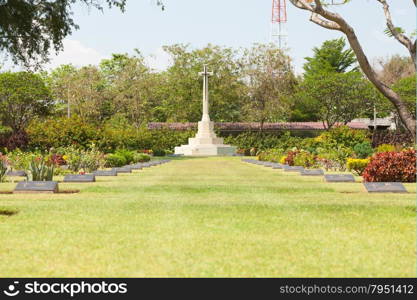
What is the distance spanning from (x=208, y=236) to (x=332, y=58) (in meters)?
83.1

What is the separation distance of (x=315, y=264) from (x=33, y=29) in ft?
68.8

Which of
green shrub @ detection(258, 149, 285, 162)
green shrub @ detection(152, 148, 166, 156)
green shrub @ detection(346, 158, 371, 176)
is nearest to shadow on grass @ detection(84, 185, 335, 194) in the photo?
green shrub @ detection(346, 158, 371, 176)

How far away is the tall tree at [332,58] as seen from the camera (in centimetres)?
8769

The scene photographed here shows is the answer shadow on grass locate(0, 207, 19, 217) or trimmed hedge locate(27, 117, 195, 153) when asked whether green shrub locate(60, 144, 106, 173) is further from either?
shadow on grass locate(0, 207, 19, 217)

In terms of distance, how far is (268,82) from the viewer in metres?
73.1

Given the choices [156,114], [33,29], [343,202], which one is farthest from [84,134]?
[156,114]

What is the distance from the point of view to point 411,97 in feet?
227

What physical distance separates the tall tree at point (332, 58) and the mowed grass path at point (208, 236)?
7520 cm

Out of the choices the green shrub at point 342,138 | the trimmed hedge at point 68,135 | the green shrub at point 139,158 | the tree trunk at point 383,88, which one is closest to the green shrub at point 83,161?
the trimmed hedge at point 68,135

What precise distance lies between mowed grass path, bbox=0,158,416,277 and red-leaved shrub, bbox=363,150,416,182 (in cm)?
497

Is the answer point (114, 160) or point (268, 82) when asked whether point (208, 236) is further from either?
point (268, 82)

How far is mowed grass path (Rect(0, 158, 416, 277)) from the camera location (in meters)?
6.55

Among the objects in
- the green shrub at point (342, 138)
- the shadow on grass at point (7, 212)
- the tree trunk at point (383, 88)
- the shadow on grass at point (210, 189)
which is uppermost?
the tree trunk at point (383, 88)

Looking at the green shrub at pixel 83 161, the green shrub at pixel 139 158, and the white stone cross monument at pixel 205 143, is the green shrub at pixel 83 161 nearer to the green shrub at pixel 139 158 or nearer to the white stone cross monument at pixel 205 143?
the green shrub at pixel 139 158
